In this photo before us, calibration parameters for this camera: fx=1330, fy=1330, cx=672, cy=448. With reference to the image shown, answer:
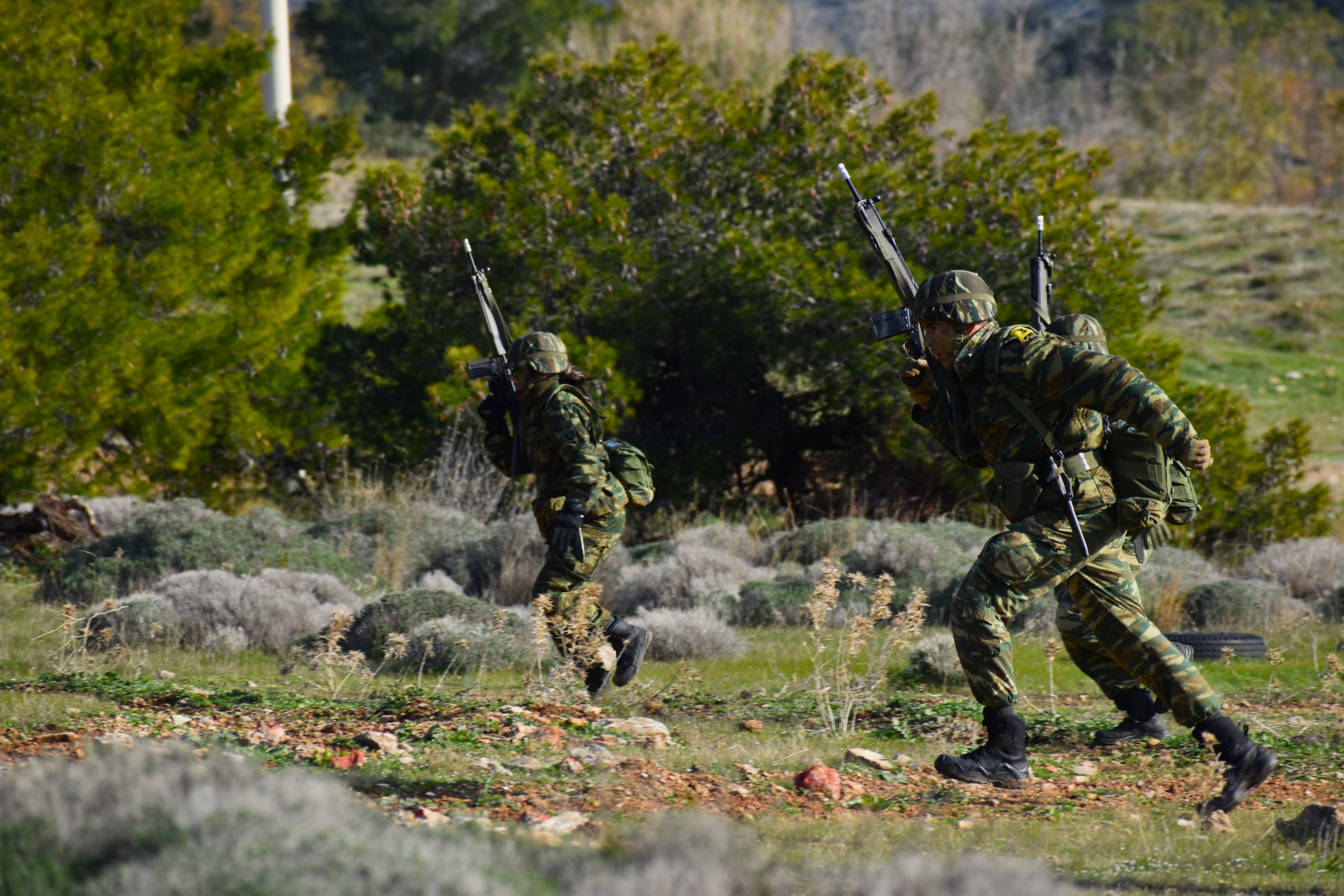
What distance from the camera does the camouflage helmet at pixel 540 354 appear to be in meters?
6.37

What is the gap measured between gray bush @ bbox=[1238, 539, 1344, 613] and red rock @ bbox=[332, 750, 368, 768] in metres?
7.32

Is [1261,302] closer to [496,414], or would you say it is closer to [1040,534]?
[496,414]

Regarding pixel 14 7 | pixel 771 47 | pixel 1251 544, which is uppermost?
pixel 771 47

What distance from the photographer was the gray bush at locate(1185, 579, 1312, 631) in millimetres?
8656

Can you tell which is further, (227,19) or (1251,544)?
(227,19)

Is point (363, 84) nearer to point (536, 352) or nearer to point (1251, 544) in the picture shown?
point (1251, 544)

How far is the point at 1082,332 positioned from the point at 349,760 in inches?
134

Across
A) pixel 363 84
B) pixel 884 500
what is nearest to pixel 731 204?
pixel 884 500

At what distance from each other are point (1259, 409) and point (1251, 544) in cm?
742

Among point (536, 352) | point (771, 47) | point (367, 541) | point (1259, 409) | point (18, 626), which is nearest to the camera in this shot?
point (536, 352)

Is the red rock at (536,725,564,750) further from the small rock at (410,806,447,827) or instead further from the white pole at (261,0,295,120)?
the white pole at (261,0,295,120)

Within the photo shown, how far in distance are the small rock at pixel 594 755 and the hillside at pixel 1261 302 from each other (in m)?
12.6

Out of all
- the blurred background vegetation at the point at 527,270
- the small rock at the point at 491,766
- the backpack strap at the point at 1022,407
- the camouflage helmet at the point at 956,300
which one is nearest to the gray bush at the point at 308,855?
the small rock at the point at 491,766

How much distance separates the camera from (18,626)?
314 inches
